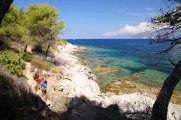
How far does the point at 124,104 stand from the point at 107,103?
2.35 m

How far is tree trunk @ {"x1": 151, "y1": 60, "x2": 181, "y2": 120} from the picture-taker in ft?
29.5

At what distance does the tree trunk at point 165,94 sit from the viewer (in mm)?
8992

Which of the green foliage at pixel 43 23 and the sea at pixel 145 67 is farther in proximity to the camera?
the green foliage at pixel 43 23

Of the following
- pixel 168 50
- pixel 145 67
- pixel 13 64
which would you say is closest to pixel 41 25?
pixel 13 64

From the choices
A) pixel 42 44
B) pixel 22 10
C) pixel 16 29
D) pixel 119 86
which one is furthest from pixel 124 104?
pixel 22 10

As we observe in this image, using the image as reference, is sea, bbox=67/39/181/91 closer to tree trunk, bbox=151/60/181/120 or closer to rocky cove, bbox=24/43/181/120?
tree trunk, bbox=151/60/181/120

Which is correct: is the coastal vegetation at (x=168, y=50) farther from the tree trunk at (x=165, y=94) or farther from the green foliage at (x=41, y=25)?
the green foliage at (x=41, y=25)

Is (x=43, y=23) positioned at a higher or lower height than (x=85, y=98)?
higher

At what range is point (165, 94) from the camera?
9.16 meters

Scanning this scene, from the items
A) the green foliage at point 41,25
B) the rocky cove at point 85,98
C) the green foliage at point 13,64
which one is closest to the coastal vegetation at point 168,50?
the rocky cove at point 85,98

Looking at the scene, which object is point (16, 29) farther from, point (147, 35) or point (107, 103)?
point (147, 35)

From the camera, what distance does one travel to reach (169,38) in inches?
437

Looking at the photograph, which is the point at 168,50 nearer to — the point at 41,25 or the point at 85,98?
the point at 85,98

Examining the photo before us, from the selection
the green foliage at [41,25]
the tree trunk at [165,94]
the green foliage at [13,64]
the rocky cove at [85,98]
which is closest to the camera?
the tree trunk at [165,94]
